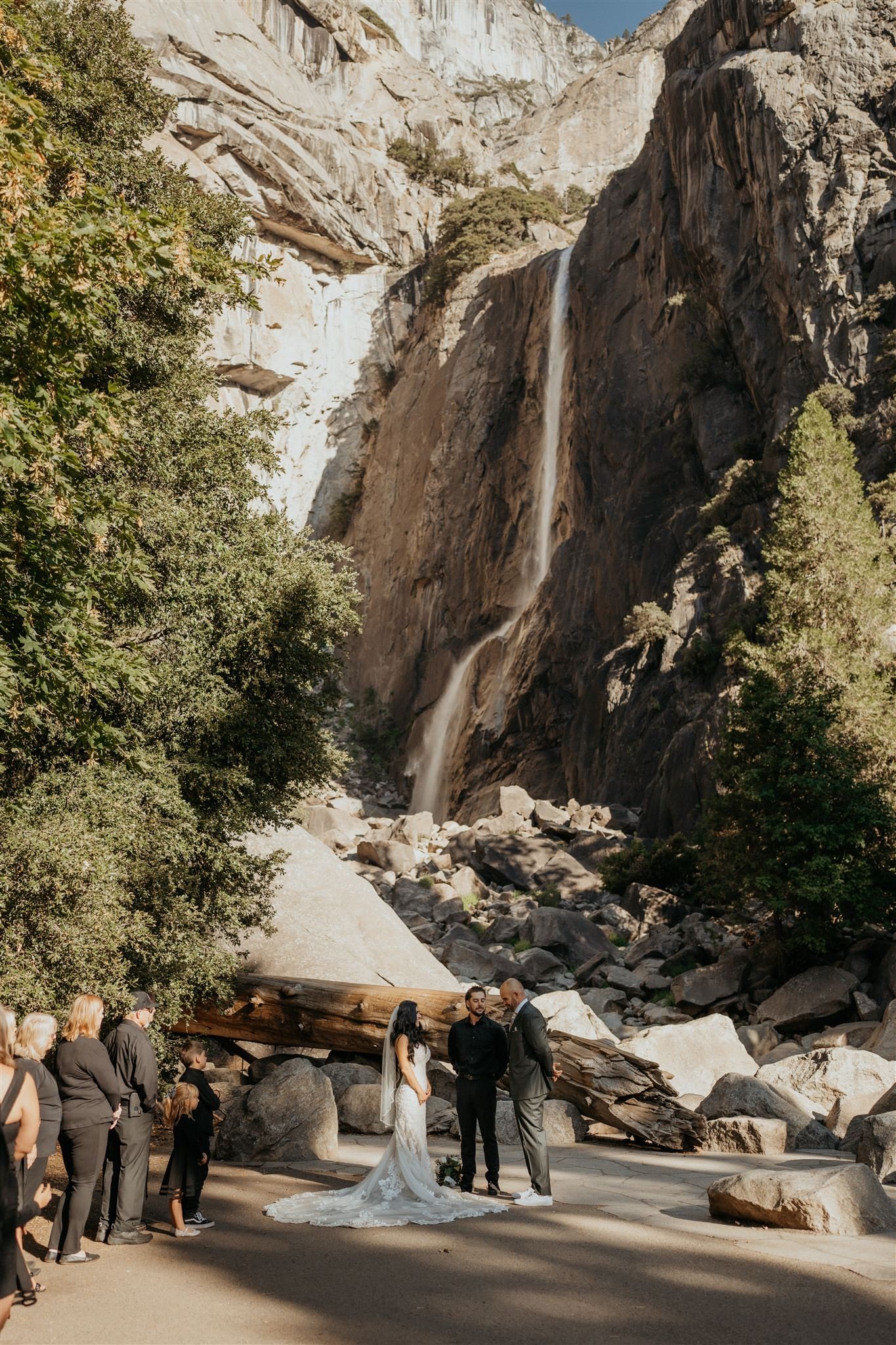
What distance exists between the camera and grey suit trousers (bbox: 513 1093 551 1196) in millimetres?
7664

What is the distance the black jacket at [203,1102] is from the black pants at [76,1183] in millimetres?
854

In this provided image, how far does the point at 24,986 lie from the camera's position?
27.7 feet

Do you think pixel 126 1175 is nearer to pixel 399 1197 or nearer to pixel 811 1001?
pixel 399 1197

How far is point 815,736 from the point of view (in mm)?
19641

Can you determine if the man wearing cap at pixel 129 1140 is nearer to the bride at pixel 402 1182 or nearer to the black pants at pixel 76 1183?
the black pants at pixel 76 1183

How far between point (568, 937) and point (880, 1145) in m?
14.7

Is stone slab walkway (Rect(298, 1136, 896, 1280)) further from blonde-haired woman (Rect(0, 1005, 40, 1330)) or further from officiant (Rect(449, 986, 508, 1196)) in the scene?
blonde-haired woman (Rect(0, 1005, 40, 1330))

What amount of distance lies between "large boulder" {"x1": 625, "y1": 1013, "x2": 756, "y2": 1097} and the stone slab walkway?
2911mm

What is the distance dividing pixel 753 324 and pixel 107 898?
3157 cm

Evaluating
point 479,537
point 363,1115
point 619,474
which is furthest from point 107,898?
point 479,537

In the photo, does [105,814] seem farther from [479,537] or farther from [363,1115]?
[479,537]

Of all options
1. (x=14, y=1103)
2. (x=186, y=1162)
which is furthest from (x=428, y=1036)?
(x=14, y=1103)

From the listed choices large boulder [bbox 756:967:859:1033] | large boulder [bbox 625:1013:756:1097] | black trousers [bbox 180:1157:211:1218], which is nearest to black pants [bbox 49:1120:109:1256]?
black trousers [bbox 180:1157:211:1218]

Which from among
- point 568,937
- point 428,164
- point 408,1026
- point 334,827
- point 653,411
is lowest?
point 568,937
